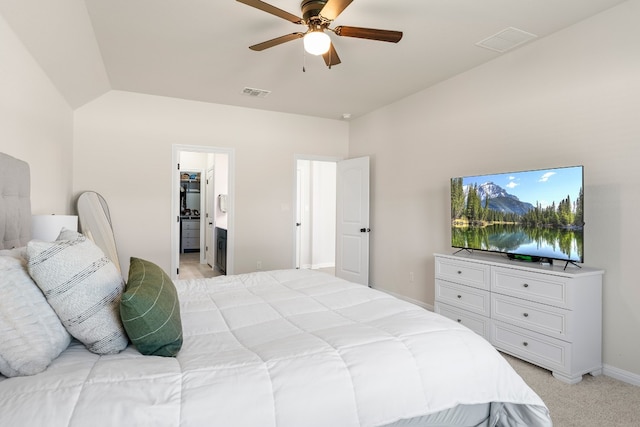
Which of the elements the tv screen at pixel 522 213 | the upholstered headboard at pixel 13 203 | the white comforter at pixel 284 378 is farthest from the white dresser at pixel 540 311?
the upholstered headboard at pixel 13 203

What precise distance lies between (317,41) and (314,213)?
4.94 meters

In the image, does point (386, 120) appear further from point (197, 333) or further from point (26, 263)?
point (26, 263)

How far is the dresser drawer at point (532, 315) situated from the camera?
253 cm

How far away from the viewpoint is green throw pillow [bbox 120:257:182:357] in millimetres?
1206

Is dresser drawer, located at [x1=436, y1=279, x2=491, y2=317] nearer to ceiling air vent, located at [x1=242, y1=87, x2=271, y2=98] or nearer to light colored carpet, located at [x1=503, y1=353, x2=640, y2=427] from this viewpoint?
light colored carpet, located at [x1=503, y1=353, x2=640, y2=427]

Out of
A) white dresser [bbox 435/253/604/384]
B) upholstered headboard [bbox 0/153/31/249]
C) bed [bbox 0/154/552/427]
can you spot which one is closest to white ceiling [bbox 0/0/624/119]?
upholstered headboard [bbox 0/153/31/249]

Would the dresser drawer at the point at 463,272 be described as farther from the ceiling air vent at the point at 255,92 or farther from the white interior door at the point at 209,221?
the white interior door at the point at 209,221

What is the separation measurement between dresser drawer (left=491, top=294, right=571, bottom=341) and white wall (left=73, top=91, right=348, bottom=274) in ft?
10.6

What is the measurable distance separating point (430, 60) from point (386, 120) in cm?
153

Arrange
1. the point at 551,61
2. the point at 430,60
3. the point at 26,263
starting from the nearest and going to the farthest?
the point at 26,263
the point at 551,61
the point at 430,60

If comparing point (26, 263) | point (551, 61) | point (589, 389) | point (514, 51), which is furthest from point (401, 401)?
point (514, 51)

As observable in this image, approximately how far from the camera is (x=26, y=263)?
4.17ft

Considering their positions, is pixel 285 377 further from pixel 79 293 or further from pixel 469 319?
pixel 469 319

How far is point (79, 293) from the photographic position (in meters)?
1.23
